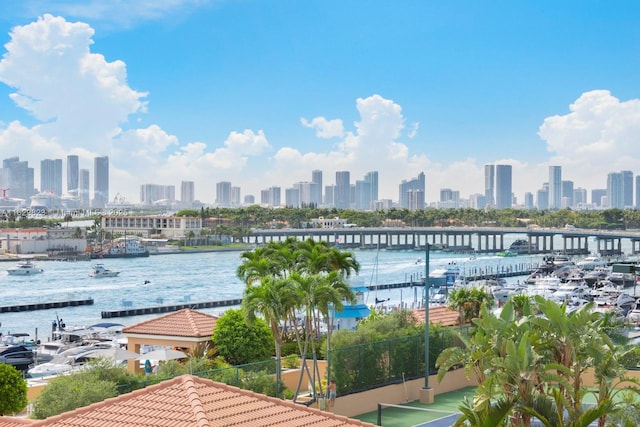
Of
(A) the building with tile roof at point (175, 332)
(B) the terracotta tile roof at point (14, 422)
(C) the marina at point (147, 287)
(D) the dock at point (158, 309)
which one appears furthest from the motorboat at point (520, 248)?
(B) the terracotta tile roof at point (14, 422)

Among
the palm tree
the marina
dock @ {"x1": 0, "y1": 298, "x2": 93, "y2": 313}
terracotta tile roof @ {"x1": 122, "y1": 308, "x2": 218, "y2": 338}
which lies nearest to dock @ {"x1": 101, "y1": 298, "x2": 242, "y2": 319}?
the marina

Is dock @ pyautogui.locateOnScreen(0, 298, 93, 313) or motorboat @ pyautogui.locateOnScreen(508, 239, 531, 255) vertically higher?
motorboat @ pyautogui.locateOnScreen(508, 239, 531, 255)

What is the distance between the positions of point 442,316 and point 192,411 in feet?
70.6

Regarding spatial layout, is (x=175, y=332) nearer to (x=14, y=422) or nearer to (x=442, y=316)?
(x=442, y=316)

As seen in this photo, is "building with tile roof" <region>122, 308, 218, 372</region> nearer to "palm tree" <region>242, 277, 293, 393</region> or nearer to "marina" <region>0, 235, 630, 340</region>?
"palm tree" <region>242, 277, 293, 393</region>

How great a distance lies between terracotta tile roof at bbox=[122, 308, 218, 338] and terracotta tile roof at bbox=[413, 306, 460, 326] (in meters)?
8.00

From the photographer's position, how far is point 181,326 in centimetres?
2716

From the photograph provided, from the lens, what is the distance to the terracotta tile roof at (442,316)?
31992 millimetres

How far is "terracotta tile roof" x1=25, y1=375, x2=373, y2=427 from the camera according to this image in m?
A: 12.3

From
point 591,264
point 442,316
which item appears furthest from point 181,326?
point 591,264

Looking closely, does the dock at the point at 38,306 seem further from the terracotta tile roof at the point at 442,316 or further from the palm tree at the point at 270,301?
the palm tree at the point at 270,301

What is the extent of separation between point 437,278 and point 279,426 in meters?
79.6

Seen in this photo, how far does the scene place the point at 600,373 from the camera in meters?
16.7

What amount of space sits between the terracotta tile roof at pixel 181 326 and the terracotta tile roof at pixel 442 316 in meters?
8.00
